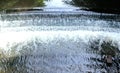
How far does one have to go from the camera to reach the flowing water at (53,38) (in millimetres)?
7277

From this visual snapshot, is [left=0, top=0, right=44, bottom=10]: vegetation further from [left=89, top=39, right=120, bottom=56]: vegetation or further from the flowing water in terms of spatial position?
[left=89, top=39, right=120, bottom=56]: vegetation

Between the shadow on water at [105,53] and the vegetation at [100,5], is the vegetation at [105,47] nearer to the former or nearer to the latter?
the shadow on water at [105,53]

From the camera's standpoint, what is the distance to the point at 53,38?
8711 millimetres

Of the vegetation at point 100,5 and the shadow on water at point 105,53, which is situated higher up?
the vegetation at point 100,5

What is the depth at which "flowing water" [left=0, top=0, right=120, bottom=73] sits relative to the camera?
7277 mm

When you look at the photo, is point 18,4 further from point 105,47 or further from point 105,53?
point 105,53

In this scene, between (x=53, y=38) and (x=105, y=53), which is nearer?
(x=105, y=53)

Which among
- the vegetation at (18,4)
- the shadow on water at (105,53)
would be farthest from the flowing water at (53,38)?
the vegetation at (18,4)

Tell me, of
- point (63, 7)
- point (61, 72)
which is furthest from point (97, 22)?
point (61, 72)

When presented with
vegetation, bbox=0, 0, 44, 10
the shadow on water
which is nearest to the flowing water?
the shadow on water

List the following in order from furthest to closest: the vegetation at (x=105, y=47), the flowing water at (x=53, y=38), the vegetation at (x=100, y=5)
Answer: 1. the vegetation at (x=100, y=5)
2. the vegetation at (x=105, y=47)
3. the flowing water at (x=53, y=38)

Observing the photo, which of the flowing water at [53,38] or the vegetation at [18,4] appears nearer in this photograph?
the flowing water at [53,38]

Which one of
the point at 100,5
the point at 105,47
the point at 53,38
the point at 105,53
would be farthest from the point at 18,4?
the point at 105,53

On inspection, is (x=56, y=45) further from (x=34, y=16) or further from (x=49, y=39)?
(x=34, y=16)
